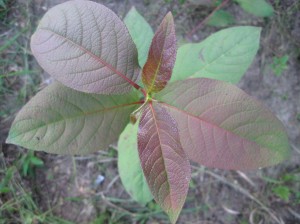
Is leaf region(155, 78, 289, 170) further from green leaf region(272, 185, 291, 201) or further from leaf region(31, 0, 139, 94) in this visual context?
green leaf region(272, 185, 291, 201)

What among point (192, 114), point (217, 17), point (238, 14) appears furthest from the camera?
point (238, 14)

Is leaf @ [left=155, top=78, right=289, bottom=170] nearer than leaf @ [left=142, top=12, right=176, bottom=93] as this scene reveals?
No

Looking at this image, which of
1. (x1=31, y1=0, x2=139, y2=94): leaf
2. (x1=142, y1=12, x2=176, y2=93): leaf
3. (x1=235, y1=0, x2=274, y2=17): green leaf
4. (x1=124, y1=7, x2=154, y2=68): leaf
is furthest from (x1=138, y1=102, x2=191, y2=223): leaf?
(x1=235, y1=0, x2=274, y2=17): green leaf

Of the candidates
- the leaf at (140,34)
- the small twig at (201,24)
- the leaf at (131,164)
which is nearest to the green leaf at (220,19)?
the small twig at (201,24)

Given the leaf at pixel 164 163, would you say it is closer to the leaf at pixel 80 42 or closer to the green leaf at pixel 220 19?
the leaf at pixel 80 42

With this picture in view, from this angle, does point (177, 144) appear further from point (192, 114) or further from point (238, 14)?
point (238, 14)

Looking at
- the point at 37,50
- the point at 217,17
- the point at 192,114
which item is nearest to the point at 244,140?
the point at 192,114

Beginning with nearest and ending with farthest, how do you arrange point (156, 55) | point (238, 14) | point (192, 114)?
point (156, 55) → point (192, 114) → point (238, 14)
